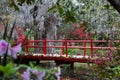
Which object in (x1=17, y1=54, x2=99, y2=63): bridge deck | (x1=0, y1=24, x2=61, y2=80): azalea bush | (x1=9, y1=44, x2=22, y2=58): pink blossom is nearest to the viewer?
(x1=0, y1=24, x2=61, y2=80): azalea bush

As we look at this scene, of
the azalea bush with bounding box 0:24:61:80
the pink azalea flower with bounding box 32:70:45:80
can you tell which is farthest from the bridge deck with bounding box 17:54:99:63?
the pink azalea flower with bounding box 32:70:45:80

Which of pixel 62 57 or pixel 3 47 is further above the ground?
pixel 3 47

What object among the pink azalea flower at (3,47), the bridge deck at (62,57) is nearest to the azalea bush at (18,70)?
the pink azalea flower at (3,47)

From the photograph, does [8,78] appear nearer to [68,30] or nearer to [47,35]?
[47,35]

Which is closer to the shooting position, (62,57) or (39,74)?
(39,74)

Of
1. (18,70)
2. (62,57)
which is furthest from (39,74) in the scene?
(62,57)

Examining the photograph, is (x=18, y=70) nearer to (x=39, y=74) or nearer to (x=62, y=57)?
(x=39, y=74)

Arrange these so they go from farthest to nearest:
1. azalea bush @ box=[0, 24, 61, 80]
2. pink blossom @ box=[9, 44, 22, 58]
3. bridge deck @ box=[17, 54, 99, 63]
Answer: bridge deck @ box=[17, 54, 99, 63] < pink blossom @ box=[9, 44, 22, 58] < azalea bush @ box=[0, 24, 61, 80]

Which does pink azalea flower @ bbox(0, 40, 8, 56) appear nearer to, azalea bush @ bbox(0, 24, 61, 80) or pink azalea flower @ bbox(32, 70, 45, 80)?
azalea bush @ bbox(0, 24, 61, 80)

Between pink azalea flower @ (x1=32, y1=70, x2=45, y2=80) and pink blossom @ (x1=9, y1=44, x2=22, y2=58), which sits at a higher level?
pink blossom @ (x1=9, y1=44, x2=22, y2=58)

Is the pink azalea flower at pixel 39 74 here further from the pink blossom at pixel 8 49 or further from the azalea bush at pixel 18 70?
the pink blossom at pixel 8 49

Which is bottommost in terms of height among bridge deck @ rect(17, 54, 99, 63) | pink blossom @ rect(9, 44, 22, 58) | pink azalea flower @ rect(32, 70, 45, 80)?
bridge deck @ rect(17, 54, 99, 63)

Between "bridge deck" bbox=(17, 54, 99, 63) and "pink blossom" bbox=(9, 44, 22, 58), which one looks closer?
"pink blossom" bbox=(9, 44, 22, 58)

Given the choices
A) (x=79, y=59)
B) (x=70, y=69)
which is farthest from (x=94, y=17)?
(x=70, y=69)
